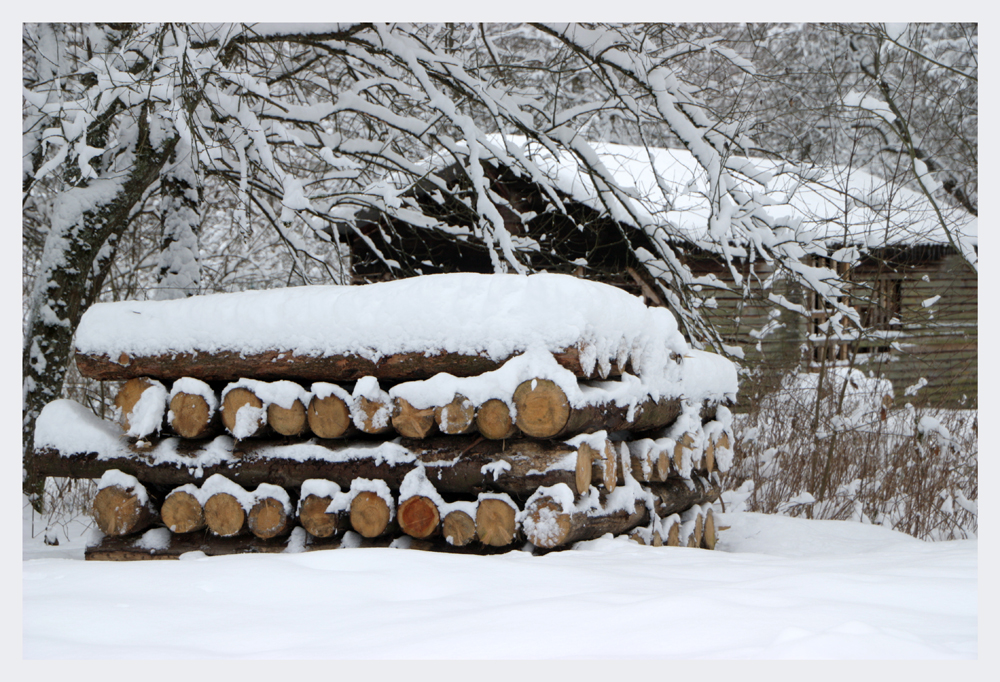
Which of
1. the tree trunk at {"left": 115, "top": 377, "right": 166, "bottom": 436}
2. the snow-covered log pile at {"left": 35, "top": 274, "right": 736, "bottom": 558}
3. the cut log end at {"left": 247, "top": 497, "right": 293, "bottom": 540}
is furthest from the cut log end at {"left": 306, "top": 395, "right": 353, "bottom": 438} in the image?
the tree trunk at {"left": 115, "top": 377, "right": 166, "bottom": 436}

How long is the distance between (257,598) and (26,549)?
2.50 metres

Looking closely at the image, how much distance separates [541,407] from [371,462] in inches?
26.0

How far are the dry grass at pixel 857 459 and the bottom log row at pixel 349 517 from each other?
100 inches

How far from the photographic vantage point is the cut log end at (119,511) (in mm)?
2732

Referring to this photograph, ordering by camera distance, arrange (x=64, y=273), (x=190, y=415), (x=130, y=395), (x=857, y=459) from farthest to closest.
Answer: (x=857, y=459) → (x=64, y=273) → (x=130, y=395) → (x=190, y=415)

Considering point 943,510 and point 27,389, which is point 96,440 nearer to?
point 27,389

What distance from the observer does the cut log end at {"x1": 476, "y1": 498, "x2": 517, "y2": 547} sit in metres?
2.31

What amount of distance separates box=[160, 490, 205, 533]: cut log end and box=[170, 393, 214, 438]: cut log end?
0.22m

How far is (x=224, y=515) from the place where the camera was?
264 cm

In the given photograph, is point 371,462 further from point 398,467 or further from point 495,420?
point 495,420

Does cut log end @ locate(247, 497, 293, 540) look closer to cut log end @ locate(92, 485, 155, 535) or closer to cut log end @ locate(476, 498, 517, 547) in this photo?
cut log end @ locate(92, 485, 155, 535)

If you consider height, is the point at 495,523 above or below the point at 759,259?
below

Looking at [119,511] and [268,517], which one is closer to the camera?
[268,517]

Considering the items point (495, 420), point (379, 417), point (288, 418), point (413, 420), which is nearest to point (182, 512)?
Answer: point (288, 418)
